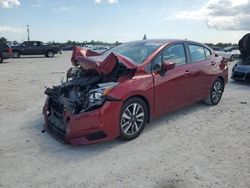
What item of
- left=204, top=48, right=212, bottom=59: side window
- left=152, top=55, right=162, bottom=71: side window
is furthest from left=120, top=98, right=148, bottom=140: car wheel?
left=204, top=48, right=212, bottom=59: side window

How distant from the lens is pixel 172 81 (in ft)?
18.6

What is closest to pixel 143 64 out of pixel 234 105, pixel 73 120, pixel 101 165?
pixel 73 120

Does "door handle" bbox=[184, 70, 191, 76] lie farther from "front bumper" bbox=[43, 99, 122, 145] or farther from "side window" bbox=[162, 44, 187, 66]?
"front bumper" bbox=[43, 99, 122, 145]

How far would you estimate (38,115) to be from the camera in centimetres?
655

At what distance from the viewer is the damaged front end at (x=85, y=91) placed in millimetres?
Answer: 4664

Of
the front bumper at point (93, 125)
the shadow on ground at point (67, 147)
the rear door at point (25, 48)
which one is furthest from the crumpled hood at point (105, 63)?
the rear door at point (25, 48)

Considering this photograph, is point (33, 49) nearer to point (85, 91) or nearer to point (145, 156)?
point (85, 91)

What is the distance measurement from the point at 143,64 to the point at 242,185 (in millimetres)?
2554

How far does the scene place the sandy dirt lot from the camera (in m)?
3.72

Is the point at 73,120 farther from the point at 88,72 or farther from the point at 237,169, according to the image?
the point at 237,169

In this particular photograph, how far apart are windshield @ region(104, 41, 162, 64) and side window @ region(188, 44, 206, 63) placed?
0.98 metres

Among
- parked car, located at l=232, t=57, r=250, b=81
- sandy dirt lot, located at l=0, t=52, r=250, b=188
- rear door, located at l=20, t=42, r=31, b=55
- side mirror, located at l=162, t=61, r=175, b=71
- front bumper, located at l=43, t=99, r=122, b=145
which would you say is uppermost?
rear door, located at l=20, t=42, r=31, b=55

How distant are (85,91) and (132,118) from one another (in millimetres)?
901

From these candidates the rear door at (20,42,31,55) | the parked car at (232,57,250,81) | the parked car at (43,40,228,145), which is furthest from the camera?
the rear door at (20,42,31,55)
